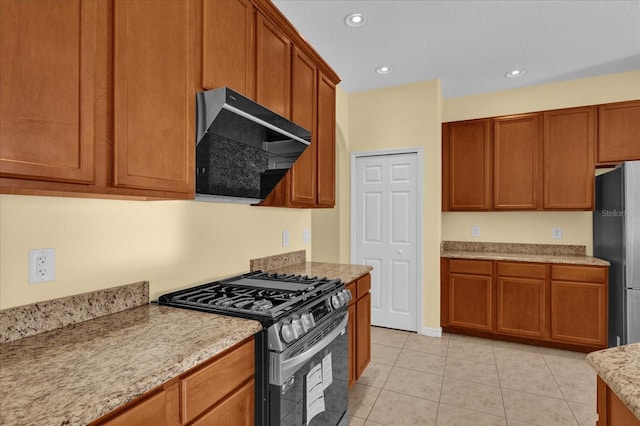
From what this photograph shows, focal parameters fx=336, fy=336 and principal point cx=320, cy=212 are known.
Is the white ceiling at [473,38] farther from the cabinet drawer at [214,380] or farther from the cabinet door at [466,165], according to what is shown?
the cabinet drawer at [214,380]

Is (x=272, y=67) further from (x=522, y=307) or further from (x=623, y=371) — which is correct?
(x=522, y=307)

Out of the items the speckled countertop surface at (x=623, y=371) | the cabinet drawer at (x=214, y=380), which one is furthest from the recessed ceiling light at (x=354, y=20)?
the speckled countertop surface at (x=623, y=371)

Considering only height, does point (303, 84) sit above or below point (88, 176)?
above

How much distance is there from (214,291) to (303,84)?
1.54 meters

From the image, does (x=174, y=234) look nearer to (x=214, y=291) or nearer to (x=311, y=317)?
(x=214, y=291)

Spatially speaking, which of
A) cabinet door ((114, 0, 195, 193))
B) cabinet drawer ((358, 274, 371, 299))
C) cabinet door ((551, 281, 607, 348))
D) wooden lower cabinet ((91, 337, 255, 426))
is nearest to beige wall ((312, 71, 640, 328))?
cabinet door ((551, 281, 607, 348))

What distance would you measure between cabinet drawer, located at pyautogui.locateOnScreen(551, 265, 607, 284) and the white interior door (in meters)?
1.34

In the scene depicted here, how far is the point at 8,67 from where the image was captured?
89cm

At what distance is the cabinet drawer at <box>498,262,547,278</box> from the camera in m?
3.35

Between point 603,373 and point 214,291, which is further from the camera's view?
point 214,291

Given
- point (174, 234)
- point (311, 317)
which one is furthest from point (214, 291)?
point (311, 317)

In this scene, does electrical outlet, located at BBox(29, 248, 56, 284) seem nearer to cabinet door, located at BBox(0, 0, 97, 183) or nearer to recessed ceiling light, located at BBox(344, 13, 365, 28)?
cabinet door, located at BBox(0, 0, 97, 183)

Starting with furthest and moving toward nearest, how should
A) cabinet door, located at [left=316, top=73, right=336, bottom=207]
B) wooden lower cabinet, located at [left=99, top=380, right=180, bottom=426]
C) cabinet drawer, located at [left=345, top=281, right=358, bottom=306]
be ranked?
cabinet door, located at [left=316, top=73, right=336, bottom=207], cabinet drawer, located at [left=345, top=281, right=358, bottom=306], wooden lower cabinet, located at [left=99, top=380, right=180, bottom=426]

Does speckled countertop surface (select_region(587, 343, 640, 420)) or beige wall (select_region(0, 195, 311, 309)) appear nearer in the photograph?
speckled countertop surface (select_region(587, 343, 640, 420))
